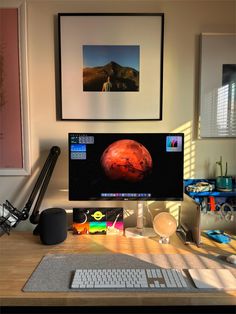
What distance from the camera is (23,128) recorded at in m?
1.67

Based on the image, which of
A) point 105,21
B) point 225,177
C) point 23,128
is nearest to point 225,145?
→ point 225,177

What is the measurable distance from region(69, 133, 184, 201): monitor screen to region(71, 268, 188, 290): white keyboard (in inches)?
18.5

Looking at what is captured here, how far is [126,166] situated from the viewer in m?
1.54

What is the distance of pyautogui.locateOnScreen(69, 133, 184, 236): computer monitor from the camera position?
1530 mm

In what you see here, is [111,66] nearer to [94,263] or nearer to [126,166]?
[126,166]

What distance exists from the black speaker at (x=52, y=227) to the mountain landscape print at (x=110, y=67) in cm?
74

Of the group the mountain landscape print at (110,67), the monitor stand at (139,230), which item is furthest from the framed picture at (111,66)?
the monitor stand at (139,230)

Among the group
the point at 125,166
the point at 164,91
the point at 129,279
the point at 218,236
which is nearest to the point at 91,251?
the point at 129,279

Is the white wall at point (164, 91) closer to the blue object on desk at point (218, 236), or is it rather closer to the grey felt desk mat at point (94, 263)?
the blue object on desk at point (218, 236)

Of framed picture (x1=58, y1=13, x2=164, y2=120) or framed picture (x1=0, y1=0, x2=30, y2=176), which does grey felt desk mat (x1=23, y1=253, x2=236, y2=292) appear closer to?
framed picture (x1=0, y1=0, x2=30, y2=176)

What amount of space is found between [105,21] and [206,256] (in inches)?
53.2

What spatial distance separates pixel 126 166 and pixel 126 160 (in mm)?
33
